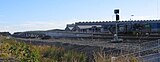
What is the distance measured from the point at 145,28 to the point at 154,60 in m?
59.8

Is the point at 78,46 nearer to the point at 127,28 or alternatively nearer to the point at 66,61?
the point at 66,61

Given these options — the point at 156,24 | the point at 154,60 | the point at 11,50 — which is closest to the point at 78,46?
the point at 11,50

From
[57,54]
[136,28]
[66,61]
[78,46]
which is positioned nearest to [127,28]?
[136,28]

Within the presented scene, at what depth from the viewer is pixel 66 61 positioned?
2103cm

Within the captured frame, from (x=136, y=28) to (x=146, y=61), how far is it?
6003 centimetres

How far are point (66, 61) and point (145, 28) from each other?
56.0m

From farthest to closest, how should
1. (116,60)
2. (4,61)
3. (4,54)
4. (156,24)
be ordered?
1. (156,24)
2. (4,54)
3. (4,61)
4. (116,60)

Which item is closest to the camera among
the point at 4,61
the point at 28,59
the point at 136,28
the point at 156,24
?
the point at 28,59

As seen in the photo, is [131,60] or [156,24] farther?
[156,24]

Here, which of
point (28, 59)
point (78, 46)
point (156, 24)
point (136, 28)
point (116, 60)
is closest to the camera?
point (116, 60)

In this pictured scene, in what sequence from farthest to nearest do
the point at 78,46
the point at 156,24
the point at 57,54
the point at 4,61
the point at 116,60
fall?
the point at 156,24 → the point at 78,46 → the point at 57,54 → the point at 4,61 → the point at 116,60

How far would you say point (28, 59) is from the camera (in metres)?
15.7

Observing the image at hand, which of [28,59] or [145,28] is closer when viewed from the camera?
[28,59]

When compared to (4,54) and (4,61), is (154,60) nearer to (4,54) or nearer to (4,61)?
(4,61)
